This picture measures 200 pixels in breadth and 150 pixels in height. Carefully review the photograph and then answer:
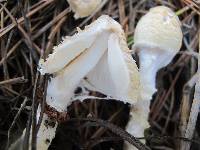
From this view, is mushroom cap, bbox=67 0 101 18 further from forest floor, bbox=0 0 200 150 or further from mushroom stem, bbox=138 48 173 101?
mushroom stem, bbox=138 48 173 101

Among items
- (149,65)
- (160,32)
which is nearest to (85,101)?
(149,65)

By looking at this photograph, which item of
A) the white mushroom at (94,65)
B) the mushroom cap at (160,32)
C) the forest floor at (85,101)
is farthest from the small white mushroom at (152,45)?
the white mushroom at (94,65)

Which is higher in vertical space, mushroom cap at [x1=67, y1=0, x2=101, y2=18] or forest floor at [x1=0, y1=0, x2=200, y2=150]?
mushroom cap at [x1=67, y1=0, x2=101, y2=18]

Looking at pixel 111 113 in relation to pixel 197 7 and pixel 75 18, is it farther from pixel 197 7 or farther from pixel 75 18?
pixel 197 7

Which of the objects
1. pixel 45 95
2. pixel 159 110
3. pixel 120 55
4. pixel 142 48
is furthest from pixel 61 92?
pixel 159 110

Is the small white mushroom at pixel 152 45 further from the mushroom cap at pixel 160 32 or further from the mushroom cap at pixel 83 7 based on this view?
the mushroom cap at pixel 83 7

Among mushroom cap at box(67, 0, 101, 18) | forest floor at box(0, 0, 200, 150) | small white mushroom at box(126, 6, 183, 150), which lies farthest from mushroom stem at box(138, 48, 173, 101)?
mushroom cap at box(67, 0, 101, 18)

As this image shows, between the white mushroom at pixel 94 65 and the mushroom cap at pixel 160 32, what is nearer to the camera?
the white mushroom at pixel 94 65

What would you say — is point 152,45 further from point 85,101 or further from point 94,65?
point 85,101
